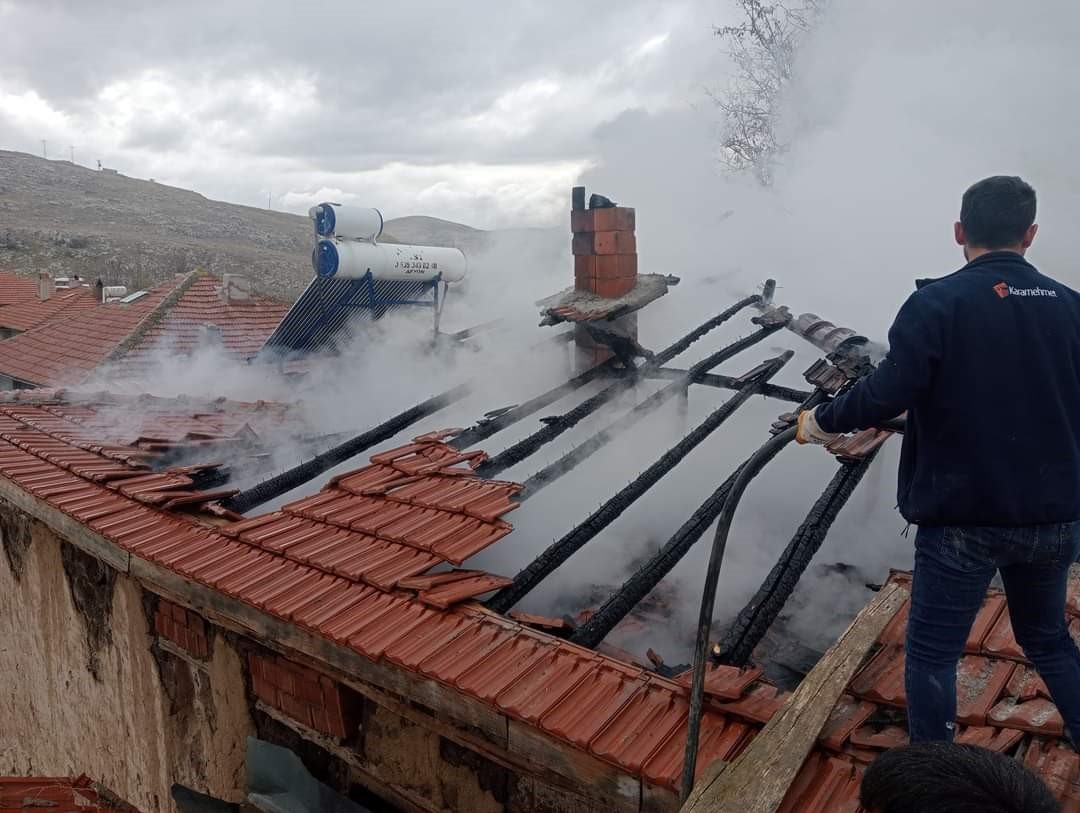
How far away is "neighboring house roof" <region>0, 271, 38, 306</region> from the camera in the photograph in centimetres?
2508

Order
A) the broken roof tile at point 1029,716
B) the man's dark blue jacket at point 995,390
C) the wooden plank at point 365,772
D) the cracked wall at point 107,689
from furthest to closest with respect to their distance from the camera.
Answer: the cracked wall at point 107,689 < the wooden plank at point 365,772 < the broken roof tile at point 1029,716 < the man's dark blue jacket at point 995,390

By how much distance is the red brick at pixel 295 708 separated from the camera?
3865 millimetres

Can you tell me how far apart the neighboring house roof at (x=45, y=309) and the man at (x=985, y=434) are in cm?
2000

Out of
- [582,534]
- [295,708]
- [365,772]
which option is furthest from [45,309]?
[582,534]

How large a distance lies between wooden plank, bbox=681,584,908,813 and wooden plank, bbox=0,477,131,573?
3.47 m

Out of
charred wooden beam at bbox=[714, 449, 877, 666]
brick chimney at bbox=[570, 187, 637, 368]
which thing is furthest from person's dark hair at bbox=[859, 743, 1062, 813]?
brick chimney at bbox=[570, 187, 637, 368]

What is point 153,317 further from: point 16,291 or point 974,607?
point 16,291

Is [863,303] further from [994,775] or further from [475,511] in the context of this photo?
[994,775]

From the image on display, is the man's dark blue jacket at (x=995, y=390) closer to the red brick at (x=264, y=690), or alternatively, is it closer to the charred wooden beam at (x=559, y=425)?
the charred wooden beam at (x=559, y=425)

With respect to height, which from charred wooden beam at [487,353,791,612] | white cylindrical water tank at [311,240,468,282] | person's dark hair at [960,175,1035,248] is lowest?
charred wooden beam at [487,353,791,612]

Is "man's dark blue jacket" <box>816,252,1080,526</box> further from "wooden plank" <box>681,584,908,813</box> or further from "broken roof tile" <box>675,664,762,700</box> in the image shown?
"broken roof tile" <box>675,664,762,700</box>

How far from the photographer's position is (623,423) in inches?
206

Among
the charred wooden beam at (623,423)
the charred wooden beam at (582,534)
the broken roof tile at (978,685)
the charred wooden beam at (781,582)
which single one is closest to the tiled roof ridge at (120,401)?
the charred wooden beam at (623,423)

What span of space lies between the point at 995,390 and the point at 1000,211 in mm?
549
